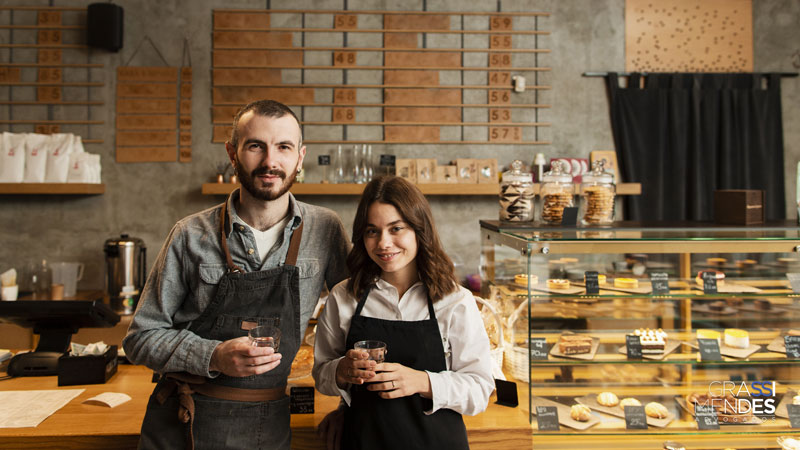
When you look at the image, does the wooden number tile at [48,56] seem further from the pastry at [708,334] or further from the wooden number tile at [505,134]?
the pastry at [708,334]

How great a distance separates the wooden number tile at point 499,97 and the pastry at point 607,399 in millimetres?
2630

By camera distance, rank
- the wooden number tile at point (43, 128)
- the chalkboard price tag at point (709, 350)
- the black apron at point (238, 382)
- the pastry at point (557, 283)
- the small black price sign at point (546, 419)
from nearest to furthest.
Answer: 1. the black apron at point (238, 382)
2. the small black price sign at point (546, 419)
3. the pastry at point (557, 283)
4. the chalkboard price tag at point (709, 350)
5. the wooden number tile at point (43, 128)

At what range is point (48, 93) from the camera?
407 centimetres

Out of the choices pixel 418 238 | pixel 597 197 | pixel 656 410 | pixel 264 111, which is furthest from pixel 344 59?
pixel 656 410

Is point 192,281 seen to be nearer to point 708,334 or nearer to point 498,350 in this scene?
point 498,350

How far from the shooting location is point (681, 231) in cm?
201

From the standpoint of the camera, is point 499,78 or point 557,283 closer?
point 557,283

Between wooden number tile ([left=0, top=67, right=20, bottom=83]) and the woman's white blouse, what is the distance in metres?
3.87

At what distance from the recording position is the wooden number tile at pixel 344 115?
416 cm

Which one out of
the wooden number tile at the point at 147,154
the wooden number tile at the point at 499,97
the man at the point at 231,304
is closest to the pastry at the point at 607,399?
the man at the point at 231,304

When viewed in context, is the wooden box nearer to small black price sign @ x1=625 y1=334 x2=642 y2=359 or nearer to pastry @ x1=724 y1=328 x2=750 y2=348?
pastry @ x1=724 y1=328 x2=750 y2=348

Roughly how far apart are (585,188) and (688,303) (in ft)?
2.28

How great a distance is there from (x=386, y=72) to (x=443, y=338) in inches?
120

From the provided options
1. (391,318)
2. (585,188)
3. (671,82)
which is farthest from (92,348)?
(671,82)
